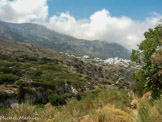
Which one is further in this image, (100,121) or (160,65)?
(160,65)

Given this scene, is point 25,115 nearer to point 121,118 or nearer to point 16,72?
point 121,118

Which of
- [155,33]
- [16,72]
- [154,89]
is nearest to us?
[154,89]

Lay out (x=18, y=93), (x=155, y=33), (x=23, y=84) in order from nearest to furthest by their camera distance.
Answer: (x=155, y=33) < (x=18, y=93) < (x=23, y=84)

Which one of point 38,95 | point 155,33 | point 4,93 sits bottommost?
point 38,95

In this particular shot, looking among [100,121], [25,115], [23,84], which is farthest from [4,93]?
[100,121]

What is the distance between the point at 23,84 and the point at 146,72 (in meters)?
36.1

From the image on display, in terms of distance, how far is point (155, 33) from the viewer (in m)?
7.40

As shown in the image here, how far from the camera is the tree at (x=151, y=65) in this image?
17.9 feet

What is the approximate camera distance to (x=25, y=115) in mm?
4172

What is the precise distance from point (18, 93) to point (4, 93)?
11.6 feet

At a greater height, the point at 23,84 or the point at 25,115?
the point at 25,115

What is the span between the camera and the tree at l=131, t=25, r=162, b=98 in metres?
5.47

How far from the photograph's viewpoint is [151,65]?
19.4ft

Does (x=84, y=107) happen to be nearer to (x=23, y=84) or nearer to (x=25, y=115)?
(x=25, y=115)
